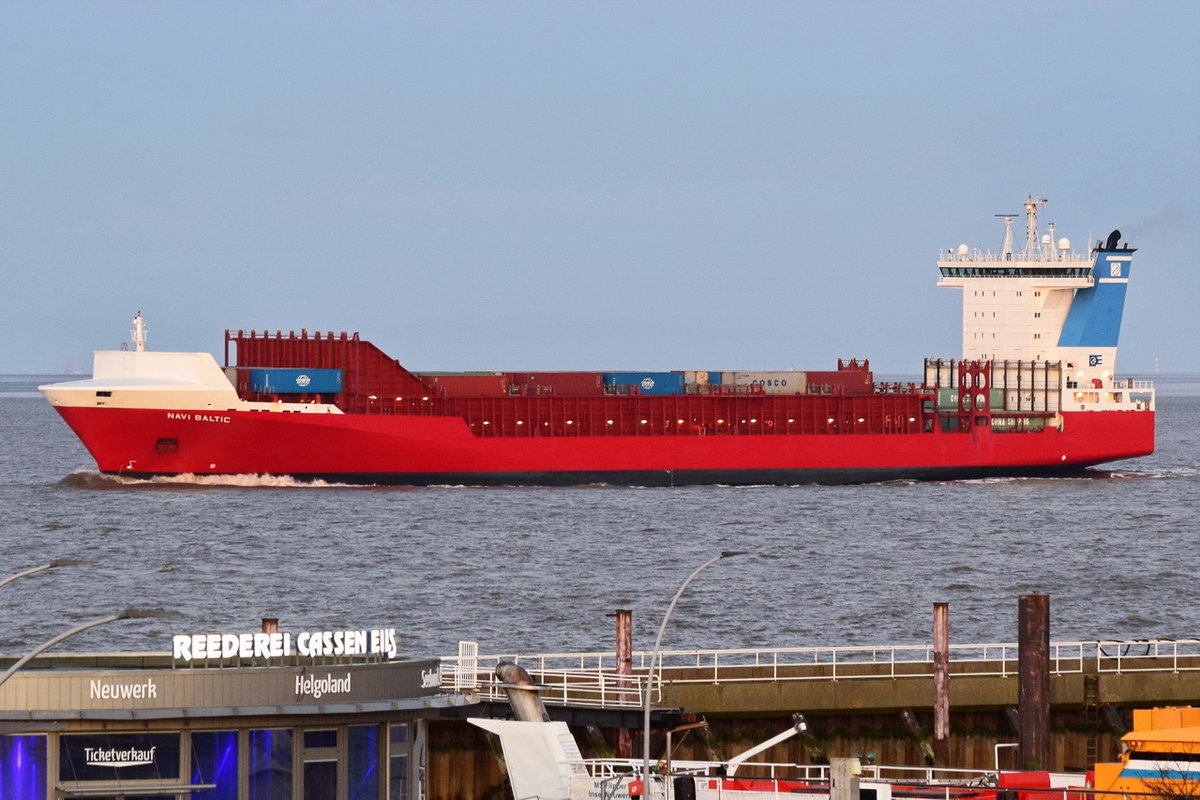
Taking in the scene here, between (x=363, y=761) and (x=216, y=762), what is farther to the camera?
(x=363, y=761)

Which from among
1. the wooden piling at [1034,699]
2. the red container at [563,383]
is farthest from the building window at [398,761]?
the red container at [563,383]

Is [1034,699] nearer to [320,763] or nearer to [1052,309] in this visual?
[320,763]

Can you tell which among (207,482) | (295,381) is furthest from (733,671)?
(207,482)

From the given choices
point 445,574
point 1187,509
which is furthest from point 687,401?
point 445,574

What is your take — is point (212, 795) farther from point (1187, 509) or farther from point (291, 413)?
point (1187, 509)

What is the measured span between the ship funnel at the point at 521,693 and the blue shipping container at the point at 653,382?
55541mm

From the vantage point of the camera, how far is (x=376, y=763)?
19.5 metres

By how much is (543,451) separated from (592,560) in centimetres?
2018

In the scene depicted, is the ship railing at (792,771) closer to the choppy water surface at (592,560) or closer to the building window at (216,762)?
the building window at (216,762)

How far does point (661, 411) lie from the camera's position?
76.8 m

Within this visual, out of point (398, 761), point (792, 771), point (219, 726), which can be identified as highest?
point (219, 726)

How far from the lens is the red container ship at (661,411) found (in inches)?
2810

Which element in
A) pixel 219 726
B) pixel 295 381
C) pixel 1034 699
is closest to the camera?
pixel 219 726

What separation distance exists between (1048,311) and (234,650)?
67.5 m
